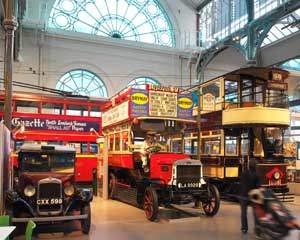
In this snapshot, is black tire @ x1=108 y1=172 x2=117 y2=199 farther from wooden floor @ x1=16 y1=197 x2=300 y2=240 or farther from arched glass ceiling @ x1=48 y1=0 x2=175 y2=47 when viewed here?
arched glass ceiling @ x1=48 y1=0 x2=175 y2=47

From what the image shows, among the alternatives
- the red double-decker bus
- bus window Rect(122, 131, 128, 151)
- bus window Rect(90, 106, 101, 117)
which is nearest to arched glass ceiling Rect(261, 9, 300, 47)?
bus window Rect(90, 106, 101, 117)

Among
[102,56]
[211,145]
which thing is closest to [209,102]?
[211,145]

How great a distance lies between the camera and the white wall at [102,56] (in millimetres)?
24234

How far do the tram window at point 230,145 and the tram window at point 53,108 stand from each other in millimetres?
7339

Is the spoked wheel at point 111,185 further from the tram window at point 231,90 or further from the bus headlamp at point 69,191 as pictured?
the bus headlamp at point 69,191

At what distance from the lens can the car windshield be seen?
832 cm

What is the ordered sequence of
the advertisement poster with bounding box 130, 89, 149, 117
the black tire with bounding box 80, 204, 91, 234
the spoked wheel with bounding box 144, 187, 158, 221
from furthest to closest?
the advertisement poster with bounding box 130, 89, 149, 117 < the spoked wheel with bounding box 144, 187, 158, 221 < the black tire with bounding box 80, 204, 91, 234

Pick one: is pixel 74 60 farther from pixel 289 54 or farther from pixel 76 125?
pixel 289 54

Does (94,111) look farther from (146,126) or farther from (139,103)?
(146,126)

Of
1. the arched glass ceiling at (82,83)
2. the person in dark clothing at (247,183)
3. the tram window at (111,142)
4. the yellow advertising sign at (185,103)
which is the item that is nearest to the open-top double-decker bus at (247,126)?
the yellow advertising sign at (185,103)

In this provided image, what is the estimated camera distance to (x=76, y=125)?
1658 cm

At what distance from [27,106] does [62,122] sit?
1634 millimetres

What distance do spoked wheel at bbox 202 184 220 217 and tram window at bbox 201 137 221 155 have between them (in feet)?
12.4

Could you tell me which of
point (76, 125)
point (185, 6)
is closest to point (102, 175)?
point (76, 125)
